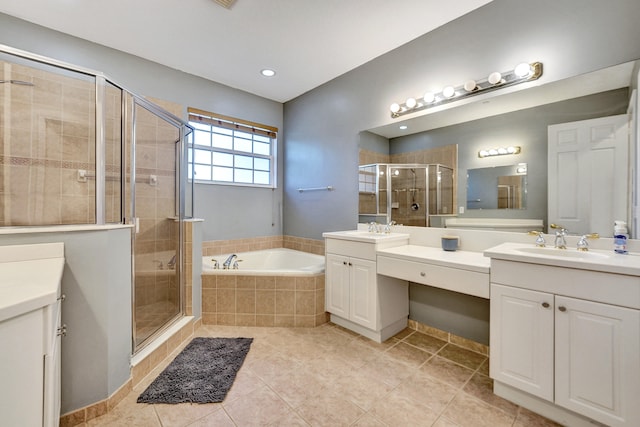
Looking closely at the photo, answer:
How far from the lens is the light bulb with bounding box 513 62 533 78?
172 cm

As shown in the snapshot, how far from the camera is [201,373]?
67.7 inches

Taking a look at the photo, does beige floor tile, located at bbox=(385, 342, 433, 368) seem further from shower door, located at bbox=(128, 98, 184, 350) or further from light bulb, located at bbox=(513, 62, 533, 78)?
light bulb, located at bbox=(513, 62, 533, 78)

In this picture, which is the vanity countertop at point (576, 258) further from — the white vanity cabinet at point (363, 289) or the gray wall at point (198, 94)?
the gray wall at point (198, 94)

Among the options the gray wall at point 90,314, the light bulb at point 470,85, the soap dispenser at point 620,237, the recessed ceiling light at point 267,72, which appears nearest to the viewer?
the gray wall at point 90,314

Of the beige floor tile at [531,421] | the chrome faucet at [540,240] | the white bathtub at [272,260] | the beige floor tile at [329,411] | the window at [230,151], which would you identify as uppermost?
the window at [230,151]

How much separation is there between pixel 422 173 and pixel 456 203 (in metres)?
0.39

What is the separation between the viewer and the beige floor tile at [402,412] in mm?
1355

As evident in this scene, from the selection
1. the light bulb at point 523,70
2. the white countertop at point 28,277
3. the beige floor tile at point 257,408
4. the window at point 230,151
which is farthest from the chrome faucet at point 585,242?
the window at point 230,151

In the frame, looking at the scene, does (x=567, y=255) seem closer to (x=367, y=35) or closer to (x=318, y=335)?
(x=318, y=335)

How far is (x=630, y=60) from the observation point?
1.45 metres

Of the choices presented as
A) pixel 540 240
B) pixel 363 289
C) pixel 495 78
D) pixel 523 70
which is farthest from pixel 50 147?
pixel 540 240

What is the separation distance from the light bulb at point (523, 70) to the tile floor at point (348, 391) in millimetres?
1976

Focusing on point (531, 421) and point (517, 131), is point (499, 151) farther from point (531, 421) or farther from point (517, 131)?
point (531, 421)

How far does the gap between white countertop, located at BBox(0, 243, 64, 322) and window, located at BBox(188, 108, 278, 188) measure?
1.79 m
